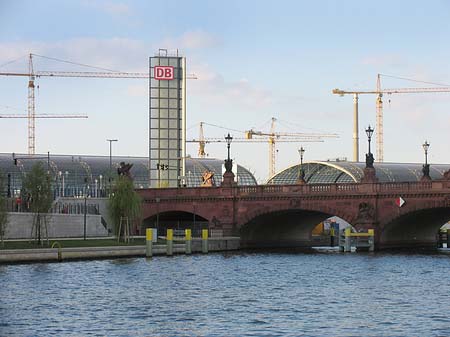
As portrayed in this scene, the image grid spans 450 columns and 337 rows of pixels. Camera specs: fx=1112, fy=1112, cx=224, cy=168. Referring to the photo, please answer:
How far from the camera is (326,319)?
62.4 metres

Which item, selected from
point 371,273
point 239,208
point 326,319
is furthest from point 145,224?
point 326,319

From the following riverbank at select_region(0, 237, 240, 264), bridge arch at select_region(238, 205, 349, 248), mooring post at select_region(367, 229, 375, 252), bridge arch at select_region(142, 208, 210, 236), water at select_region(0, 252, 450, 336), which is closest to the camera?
water at select_region(0, 252, 450, 336)

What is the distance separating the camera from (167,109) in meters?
193

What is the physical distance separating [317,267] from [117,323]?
4260 centimetres

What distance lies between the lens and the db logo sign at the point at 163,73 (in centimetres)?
19300

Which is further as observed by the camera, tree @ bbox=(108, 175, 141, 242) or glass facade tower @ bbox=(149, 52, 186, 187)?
glass facade tower @ bbox=(149, 52, 186, 187)

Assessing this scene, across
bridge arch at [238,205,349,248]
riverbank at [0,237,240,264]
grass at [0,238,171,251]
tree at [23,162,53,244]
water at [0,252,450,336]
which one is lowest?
water at [0,252,450,336]

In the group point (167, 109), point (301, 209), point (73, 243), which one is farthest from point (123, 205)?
point (167, 109)

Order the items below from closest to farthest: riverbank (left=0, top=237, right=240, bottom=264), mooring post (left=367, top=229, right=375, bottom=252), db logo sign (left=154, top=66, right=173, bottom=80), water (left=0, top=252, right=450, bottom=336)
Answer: water (left=0, top=252, right=450, bottom=336) < riverbank (left=0, top=237, right=240, bottom=264) < mooring post (left=367, top=229, right=375, bottom=252) < db logo sign (left=154, top=66, right=173, bottom=80)

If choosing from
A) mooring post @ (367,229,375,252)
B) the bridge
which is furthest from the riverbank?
mooring post @ (367,229,375,252)

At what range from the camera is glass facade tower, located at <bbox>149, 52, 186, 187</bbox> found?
633 ft

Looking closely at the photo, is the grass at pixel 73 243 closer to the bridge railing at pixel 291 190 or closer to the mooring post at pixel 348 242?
the bridge railing at pixel 291 190

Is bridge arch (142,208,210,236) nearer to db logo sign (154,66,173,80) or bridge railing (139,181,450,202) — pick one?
bridge railing (139,181,450,202)

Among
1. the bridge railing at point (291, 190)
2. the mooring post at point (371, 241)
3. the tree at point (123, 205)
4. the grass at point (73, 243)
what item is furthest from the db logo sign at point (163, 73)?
the mooring post at point (371, 241)
